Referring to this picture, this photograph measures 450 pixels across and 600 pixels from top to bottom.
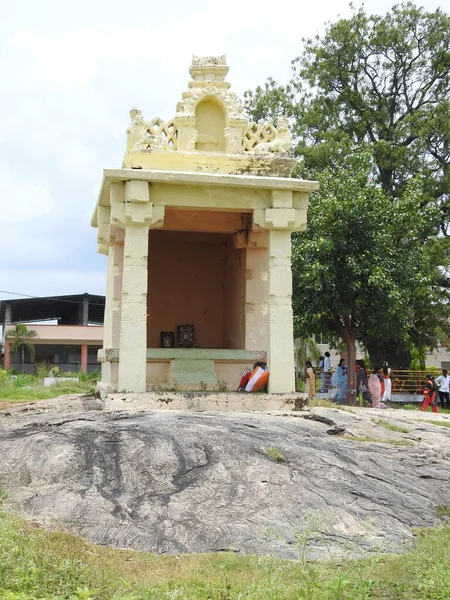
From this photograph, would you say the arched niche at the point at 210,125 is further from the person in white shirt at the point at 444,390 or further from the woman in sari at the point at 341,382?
the person in white shirt at the point at 444,390

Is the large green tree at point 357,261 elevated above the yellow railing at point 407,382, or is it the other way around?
the large green tree at point 357,261

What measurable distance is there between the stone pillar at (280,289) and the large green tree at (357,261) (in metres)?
9.44

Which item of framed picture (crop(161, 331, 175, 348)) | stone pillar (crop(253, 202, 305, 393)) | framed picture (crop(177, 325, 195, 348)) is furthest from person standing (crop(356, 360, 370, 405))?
Result: stone pillar (crop(253, 202, 305, 393))

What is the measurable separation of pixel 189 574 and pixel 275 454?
8.25 feet

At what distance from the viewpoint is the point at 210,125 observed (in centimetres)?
1278

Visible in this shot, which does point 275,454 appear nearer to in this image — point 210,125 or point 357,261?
point 210,125

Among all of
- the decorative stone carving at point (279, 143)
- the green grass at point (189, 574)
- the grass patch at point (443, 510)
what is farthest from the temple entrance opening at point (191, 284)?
the green grass at point (189, 574)

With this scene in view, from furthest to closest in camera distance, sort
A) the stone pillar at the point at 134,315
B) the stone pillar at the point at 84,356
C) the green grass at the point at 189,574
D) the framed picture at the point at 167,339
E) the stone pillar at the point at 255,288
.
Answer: the stone pillar at the point at 84,356, the framed picture at the point at 167,339, the stone pillar at the point at 255,288, the stone pillar at the point at 134,315, the green grass at the point at 189,574

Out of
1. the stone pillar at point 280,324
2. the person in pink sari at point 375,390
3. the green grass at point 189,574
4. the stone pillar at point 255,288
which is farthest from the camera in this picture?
the person in pink sari at point 375,390

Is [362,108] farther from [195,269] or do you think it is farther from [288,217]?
[288,217]

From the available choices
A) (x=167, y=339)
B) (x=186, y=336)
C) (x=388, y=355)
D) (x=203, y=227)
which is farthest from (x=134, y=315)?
(x=388, y=355)

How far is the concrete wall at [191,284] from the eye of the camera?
15.2m

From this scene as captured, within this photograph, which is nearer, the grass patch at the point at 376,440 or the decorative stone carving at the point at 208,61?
the grass patch at the point at 376,440

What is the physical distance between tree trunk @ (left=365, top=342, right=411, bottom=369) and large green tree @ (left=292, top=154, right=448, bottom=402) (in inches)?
149
